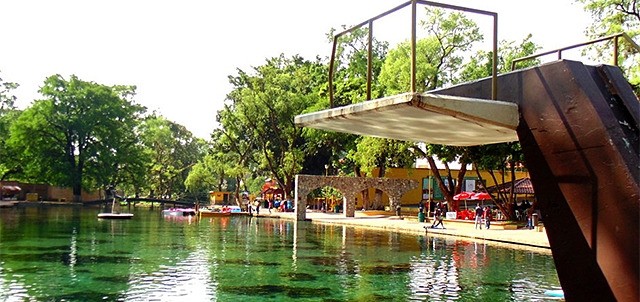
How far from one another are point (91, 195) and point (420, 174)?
42.9 metres

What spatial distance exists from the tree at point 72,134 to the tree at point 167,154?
23.1 feet

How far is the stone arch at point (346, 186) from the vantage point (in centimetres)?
4272

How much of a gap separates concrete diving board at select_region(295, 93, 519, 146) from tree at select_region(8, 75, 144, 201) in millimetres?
63429

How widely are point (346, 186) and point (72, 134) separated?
3724cm

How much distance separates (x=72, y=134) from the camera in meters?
66.8

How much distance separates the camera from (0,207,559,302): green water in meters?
13.4

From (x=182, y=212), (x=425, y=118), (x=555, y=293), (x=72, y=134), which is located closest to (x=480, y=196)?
(x=555, y=293)

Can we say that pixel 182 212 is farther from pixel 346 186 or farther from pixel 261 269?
pixel 261 269

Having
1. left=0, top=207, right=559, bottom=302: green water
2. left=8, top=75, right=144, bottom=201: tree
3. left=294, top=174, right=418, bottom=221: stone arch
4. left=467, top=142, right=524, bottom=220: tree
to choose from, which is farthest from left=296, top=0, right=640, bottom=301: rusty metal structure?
left=8, top=75, right=144, bottom=201: tree

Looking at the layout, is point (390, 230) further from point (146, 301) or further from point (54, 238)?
point (146, 301)

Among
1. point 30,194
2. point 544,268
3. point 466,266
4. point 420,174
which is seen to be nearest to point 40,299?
point 466,266

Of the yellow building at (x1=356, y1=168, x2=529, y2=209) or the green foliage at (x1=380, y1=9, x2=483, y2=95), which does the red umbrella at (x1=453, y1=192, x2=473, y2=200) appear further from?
the yellow building at (x1=356, y1=168, x2=529, y2=209)

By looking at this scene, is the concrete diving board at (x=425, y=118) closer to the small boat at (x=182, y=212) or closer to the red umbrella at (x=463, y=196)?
the red umbrella at (x=463, y=196)

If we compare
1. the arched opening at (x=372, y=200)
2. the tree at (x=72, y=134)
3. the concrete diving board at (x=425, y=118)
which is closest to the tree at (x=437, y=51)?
the arched opening at (x=372, y=200)
